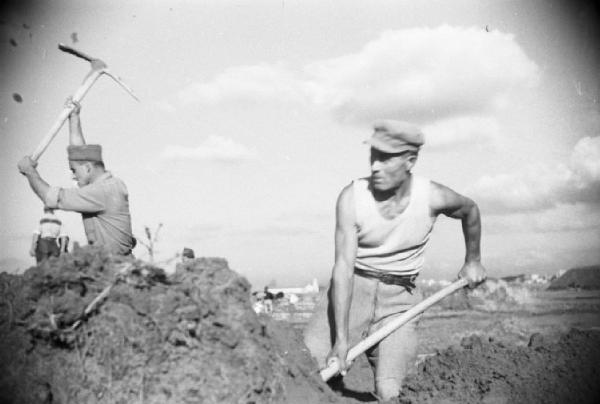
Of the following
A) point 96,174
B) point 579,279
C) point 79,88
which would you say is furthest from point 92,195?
point 579,279

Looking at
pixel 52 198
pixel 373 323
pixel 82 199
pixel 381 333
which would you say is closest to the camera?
pixel 52 198

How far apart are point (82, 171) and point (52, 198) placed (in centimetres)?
38

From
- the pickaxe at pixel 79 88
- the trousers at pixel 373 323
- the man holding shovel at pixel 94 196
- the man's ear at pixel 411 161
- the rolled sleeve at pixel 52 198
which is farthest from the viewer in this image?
the trousers at pixel 373 323

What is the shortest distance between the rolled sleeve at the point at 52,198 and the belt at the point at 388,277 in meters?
2.24

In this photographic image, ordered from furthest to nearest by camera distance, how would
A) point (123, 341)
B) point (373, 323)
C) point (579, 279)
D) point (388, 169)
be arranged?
point (579, 279) < point (373, 323) < point (388, 169) < point (123, 341)

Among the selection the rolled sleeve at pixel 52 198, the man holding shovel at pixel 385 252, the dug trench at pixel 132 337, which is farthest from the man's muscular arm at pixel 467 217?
the rolled sleeve at pixel 52 198

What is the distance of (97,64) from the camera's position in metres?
4.81

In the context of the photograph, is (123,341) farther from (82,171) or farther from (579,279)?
(579,279)

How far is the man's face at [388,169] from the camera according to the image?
407 centimetres

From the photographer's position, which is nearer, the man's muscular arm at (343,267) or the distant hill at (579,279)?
the man's muscular arm at (343,267)

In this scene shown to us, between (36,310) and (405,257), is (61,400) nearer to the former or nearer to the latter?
(36,310)

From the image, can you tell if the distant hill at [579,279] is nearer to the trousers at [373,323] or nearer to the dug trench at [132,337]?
the trousers at [373,323]

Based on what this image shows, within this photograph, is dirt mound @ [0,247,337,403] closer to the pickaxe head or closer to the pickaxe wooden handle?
the pickaxe wooden handle

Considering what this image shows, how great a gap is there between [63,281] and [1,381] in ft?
1.70
